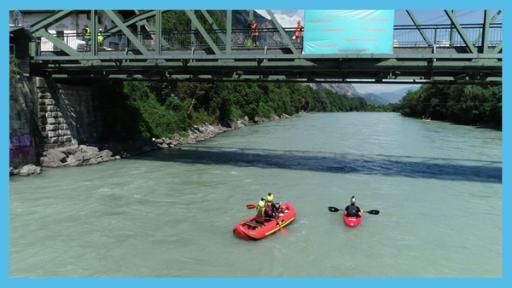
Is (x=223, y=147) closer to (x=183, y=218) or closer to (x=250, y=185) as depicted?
(x=250, y=185)

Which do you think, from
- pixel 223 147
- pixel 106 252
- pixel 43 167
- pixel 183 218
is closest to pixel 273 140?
pixel 223 147

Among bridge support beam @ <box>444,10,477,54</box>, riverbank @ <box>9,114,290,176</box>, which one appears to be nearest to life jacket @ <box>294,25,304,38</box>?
bridge support beam @ <box>444,10,477,54</box>

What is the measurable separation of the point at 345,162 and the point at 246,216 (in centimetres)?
1246

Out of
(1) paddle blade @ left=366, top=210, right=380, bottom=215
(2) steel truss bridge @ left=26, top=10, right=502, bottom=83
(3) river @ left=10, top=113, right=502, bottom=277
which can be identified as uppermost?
(2) steel truss bridge @ left=26, top=10, right=502, bottom=83

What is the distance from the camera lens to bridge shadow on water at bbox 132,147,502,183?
22.5m

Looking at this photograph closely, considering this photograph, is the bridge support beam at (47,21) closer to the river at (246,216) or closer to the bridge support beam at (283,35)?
the river at (246,216)

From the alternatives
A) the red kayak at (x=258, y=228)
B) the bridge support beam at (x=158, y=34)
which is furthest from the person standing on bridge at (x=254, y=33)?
the red kayak at (x=258, y=228)

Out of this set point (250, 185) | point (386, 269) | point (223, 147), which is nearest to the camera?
point (386, 269)

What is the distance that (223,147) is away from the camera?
3139cm

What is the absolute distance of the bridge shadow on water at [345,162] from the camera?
2245 centimetres

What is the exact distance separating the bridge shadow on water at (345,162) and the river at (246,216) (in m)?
0.12

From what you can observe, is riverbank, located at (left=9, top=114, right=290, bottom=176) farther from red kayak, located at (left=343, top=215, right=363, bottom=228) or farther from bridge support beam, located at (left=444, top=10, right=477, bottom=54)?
bridge support beam, located at (left=444, top=10, right=477, bottom=54)

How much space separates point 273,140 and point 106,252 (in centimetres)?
2642

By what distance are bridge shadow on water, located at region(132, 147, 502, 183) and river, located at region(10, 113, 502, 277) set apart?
0.39ft
